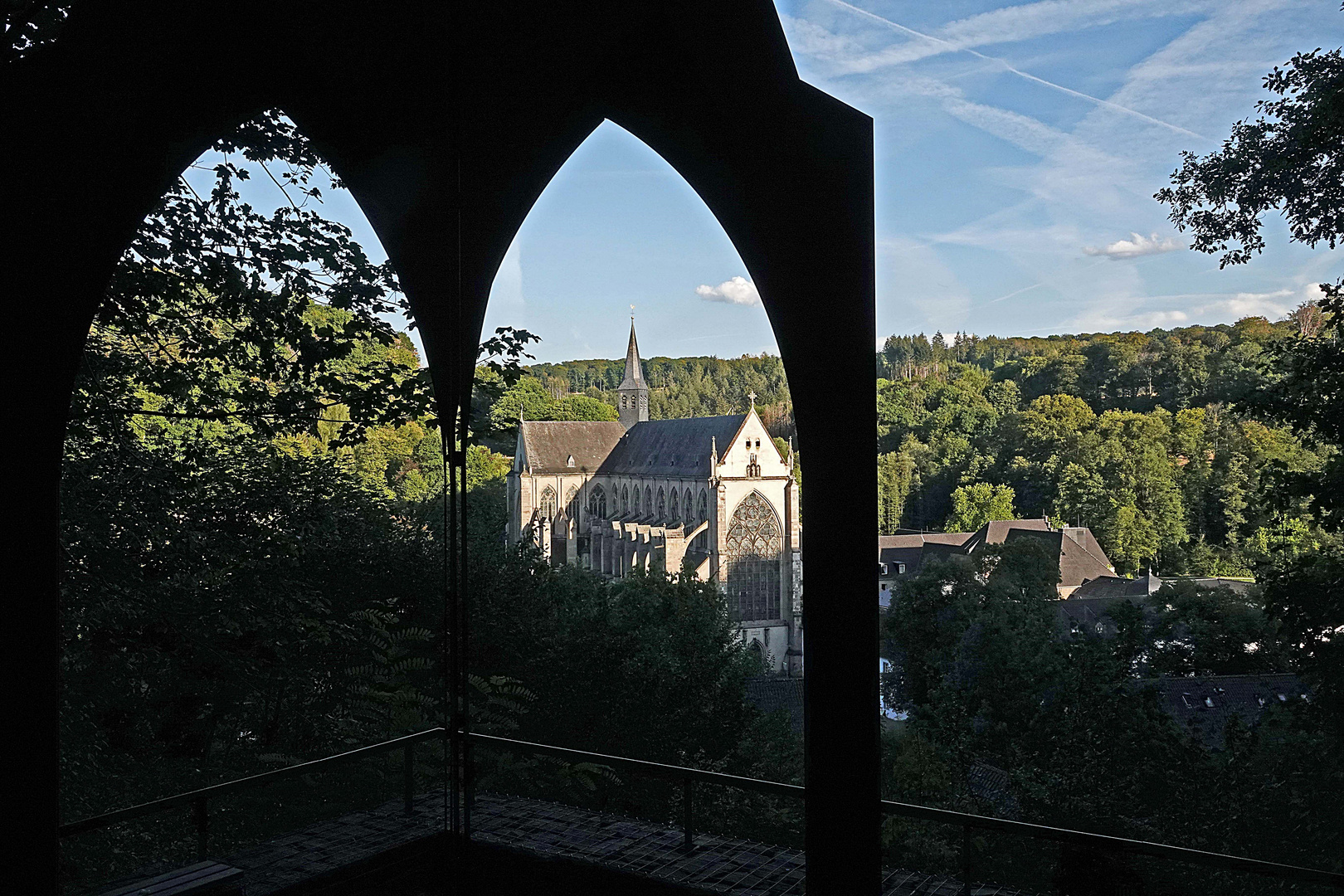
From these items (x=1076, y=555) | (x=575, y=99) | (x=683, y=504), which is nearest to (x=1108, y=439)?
(x=1076, y=555)

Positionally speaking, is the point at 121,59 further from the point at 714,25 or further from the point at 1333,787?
the point at 1333,787

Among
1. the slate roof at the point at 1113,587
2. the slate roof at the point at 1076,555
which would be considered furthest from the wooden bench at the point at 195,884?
the slate roof at the point at 1076,555

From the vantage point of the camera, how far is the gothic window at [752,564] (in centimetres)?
3988

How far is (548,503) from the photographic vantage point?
4738 centimetres

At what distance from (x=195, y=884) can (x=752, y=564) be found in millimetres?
37364

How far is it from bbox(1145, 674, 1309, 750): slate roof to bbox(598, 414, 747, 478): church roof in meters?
23.9

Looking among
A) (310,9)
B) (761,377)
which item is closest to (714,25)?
(310,9)

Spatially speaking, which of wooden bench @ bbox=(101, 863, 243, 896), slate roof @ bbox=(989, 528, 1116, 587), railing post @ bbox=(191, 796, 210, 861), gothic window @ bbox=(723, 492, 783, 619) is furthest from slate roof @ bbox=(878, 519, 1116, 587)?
wooden bench @ bbox=(101, 863, 243, 896)

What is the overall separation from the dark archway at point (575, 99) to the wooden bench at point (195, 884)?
107cm

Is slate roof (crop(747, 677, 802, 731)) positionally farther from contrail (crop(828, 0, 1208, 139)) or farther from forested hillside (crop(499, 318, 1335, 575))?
contrail (crop(828, 0, 1208, 139))

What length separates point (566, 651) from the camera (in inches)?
565

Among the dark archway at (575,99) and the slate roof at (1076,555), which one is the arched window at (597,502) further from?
the dark archway at (575,99)

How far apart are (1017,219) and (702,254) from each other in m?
11.2

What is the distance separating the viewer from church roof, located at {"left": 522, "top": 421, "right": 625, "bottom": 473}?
46844 mm
